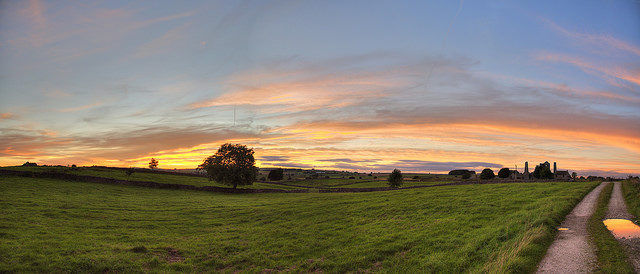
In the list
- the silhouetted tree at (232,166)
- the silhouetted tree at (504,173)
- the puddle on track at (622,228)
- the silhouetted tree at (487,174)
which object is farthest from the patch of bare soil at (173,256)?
the silhouetted tree at (504,173)

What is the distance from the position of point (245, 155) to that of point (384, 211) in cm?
5214

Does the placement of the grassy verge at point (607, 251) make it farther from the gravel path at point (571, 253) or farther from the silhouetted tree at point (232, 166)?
the silhouetted tree at point (232, 166)

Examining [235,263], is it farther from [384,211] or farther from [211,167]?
[211,167]

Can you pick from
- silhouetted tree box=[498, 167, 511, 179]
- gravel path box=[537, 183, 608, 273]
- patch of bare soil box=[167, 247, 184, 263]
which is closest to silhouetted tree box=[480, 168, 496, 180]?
silhouetted tree box=[498, 167, 511, 179]

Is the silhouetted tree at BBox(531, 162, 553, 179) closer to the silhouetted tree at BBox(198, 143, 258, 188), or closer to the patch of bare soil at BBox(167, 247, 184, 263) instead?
the silhouetted tree at BBox(198, 143, 258, 188)

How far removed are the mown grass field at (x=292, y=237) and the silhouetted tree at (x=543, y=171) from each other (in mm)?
121115

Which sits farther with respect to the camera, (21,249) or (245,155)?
(245,155)

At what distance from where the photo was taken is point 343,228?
84.5ft

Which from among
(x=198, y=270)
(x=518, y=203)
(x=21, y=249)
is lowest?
(x=198, y=270)

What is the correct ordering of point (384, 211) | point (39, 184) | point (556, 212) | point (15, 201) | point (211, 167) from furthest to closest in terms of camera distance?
point (211, 167) < point (39, 184) < point (15, 201) < point (384, 211) < point (556, 212)

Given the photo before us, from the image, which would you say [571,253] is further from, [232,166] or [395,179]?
[395,179]

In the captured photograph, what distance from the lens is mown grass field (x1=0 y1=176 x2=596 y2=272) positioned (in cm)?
1595

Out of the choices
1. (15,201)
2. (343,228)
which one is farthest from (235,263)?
(15,201)

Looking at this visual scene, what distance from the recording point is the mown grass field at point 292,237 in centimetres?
1595
